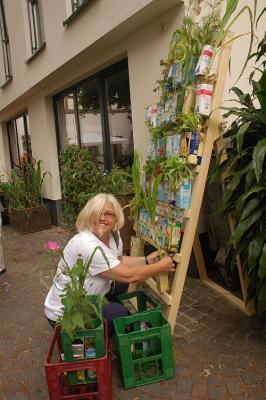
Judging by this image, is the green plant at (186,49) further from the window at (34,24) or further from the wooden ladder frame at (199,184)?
the window at (34,24)

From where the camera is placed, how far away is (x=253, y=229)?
2408mm

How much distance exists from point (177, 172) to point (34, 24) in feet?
19.8

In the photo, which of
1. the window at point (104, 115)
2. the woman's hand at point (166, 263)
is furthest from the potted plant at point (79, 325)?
the window at point (104, 115)

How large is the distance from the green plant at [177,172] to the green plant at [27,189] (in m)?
4.99

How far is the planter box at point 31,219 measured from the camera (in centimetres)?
665

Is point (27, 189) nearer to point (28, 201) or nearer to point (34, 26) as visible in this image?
point (28, 201)

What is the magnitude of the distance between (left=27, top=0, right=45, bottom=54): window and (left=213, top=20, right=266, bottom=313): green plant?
17.9 ft

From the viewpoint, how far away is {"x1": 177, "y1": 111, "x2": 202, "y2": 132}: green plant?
230 centimetres

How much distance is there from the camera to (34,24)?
682 cm

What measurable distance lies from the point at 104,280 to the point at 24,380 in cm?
89

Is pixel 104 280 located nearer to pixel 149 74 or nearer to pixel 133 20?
pixel 149 74

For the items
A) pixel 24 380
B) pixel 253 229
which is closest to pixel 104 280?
pixel 24 380

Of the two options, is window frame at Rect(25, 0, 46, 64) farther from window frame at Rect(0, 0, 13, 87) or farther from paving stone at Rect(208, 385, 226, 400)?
paving stone at Rect(208, 385, 226, 400)

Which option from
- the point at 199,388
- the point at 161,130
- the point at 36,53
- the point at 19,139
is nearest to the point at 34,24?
the point at 36,53
